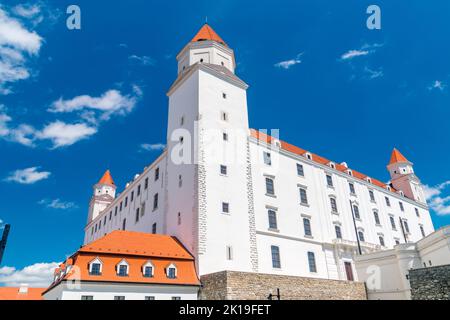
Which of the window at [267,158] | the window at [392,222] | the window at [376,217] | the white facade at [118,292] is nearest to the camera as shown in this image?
the white facade at [118,292]

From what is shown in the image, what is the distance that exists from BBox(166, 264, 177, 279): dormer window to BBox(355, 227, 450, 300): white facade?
15.9 m

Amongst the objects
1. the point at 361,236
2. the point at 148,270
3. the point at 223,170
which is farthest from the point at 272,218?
the point at 361,236

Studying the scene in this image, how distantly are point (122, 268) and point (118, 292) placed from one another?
1.47m

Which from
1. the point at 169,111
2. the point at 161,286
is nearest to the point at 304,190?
the point at 169,111

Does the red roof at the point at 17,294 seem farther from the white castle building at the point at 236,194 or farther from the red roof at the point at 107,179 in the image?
the red roof at the point at 107,179

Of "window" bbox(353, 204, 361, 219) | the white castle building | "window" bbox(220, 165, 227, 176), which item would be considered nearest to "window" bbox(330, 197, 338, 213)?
the white castle building

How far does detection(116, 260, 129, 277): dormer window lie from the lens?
65.6ft

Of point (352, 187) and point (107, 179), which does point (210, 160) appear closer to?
point (352, 187)

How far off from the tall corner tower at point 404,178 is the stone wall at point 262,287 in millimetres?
31064

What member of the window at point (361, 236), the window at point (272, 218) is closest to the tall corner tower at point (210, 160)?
the window at point (272, 218)

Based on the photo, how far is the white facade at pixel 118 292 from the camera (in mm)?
18516

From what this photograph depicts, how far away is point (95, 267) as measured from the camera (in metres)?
19.7

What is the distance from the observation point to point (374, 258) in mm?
29359
